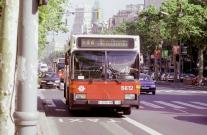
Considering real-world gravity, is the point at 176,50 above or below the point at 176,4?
below

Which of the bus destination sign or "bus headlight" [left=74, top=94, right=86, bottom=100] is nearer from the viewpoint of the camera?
"bus headlight" [left=74, top=94, right=86, bottom=100]

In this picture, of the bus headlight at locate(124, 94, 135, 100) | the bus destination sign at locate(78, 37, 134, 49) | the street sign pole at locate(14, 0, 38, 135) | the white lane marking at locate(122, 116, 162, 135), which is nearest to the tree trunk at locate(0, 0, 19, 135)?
the street sign pole at locate(14, 0, 38, 135)

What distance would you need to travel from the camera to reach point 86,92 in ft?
67.9

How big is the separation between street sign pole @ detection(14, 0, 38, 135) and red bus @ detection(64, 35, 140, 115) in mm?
13393

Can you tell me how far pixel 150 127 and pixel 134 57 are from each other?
11.7ft

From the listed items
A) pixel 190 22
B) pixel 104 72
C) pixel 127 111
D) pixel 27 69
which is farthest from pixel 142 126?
pixel 190 22

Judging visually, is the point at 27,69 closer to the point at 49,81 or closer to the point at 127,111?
the point at 127,111

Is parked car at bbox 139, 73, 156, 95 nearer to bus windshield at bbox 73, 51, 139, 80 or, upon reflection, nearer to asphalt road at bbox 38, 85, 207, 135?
asphalt road at bbox 38, 85, 207, 135

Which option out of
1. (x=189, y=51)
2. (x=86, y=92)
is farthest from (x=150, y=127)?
(x=189, y=51)

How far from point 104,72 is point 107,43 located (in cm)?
103

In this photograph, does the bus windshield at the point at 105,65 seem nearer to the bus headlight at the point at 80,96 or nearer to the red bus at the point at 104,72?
the red bus at the point at 104,72

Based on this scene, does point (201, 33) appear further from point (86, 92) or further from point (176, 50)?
point (86, 92)

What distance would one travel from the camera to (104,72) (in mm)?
20625

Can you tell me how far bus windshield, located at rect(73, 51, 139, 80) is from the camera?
2053 cm
